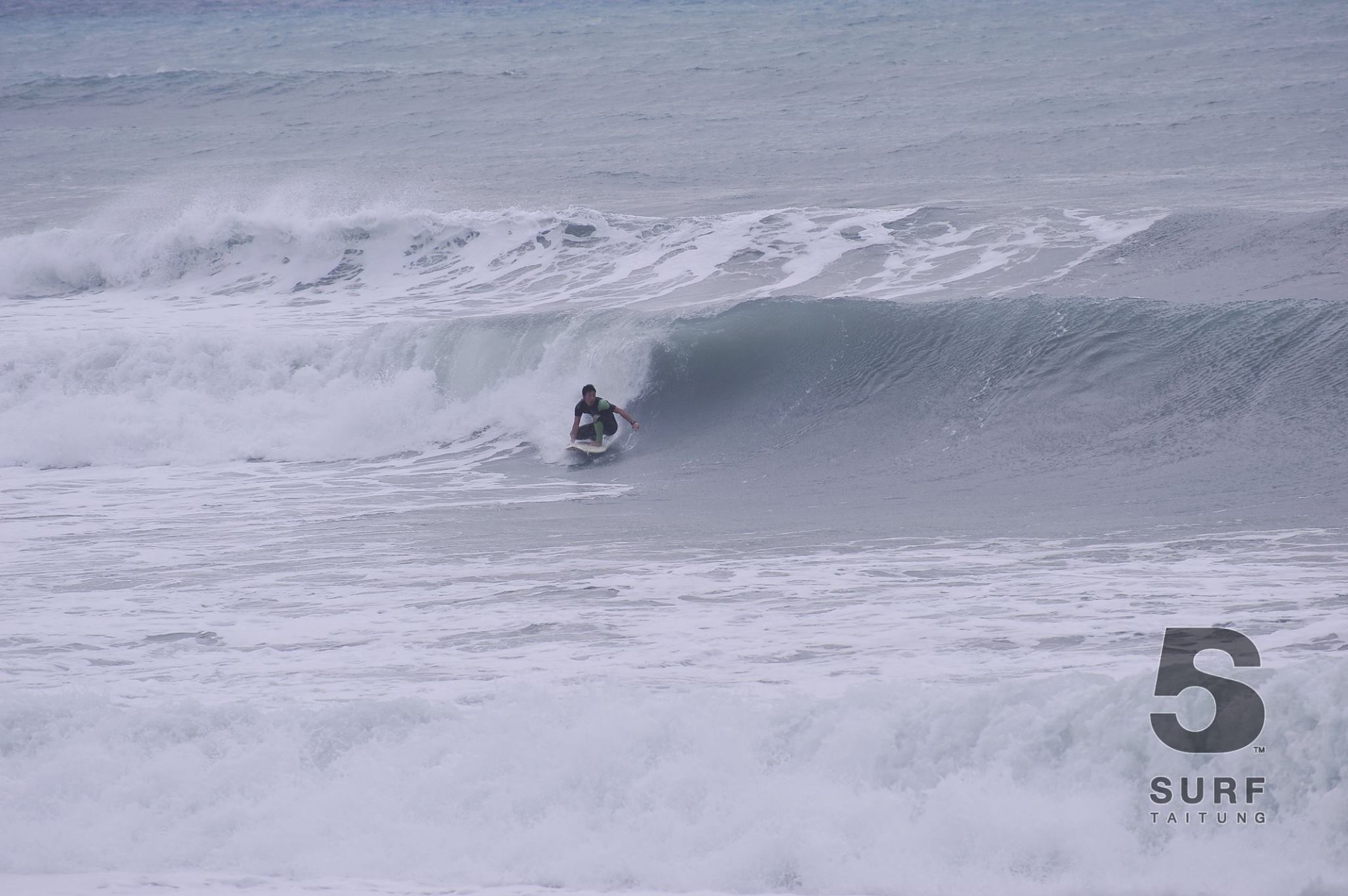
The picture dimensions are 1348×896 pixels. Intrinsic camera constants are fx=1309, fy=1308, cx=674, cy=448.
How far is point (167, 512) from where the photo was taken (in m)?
10.6

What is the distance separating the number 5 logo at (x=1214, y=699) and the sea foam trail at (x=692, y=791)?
6 centimetres

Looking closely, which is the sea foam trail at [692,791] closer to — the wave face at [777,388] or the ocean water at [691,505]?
the ocean water at [691,505]

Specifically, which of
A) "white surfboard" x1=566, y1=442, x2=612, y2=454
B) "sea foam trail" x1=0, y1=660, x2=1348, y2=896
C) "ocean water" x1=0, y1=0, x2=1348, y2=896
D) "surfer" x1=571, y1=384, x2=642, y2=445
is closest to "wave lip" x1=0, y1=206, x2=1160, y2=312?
"ocean water" x1=0, y1=0, x2=1348, y2=896

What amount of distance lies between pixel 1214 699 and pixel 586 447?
763 centimetres

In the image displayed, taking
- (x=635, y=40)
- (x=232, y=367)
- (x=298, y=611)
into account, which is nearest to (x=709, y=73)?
(x=635, y=40)

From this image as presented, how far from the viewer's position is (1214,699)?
5.25 m

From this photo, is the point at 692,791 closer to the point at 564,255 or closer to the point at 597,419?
the point at 597,419

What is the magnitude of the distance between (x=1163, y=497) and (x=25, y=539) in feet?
27.2

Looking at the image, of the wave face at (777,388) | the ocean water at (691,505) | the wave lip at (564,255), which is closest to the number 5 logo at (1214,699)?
the ocean water at (691,505)

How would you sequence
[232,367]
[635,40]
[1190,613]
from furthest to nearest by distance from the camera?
[635,40] → [232,367] → [1190,613]

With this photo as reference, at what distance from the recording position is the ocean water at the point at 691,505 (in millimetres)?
5090

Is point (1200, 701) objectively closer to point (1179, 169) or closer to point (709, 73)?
point (1179, 169)

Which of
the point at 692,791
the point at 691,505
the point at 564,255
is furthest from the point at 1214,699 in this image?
the point at 564,255

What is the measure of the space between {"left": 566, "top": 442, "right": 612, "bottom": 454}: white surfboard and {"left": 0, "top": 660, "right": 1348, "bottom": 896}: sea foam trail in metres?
6.21
